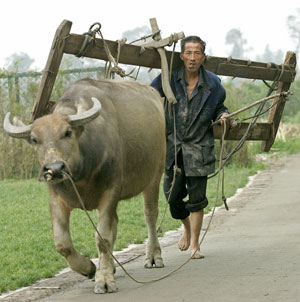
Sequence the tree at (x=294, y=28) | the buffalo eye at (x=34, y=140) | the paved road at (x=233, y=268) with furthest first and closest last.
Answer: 1. the tree at (x=294, y=28)
2. the paved road at (x=233, y=268)
3. the buffalo eye at (x=34, y=140)

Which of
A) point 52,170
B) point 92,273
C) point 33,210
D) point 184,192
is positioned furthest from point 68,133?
point 33,210

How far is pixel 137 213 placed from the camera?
35.8 ft

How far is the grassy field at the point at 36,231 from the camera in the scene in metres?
7.06

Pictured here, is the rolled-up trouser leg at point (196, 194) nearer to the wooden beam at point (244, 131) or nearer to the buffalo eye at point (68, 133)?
the wooden beam at point (244, 131)

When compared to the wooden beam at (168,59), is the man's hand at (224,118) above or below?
below

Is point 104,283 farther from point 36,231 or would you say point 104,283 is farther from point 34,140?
point 36,231

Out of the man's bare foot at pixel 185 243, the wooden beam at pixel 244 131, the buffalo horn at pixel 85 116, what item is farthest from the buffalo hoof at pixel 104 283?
the wooden beam at pixel 244 131

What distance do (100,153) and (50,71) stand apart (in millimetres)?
981

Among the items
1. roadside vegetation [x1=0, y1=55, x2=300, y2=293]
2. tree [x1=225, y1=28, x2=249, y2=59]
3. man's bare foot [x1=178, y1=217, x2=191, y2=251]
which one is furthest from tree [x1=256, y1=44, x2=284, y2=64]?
man's bare foot [x1=178, y1=217, x2=191, y2=251]

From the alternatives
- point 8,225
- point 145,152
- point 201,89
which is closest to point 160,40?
point 201,89

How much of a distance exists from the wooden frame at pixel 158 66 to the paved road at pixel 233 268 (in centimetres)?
120

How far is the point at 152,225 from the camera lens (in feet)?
24.1

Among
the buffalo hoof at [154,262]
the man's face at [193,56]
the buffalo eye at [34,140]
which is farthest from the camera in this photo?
the man's face at [193,56]

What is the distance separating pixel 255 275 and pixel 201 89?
2.07 metres
